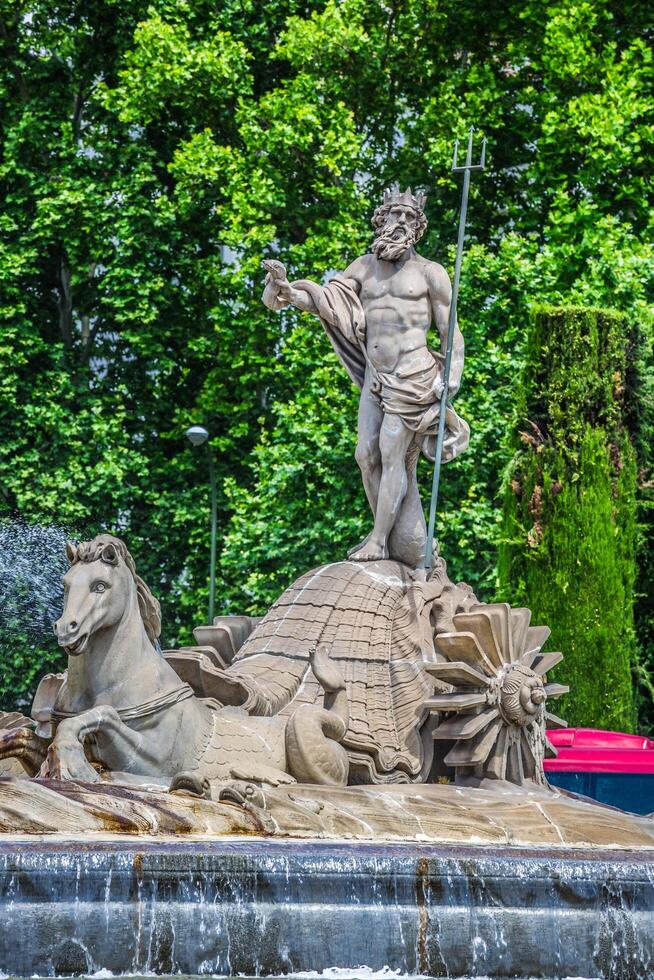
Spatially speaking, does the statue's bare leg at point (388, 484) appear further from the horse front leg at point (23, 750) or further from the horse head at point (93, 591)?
the horse front leg at point (23, 750)

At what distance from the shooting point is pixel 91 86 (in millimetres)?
26375

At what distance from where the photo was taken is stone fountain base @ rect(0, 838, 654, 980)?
692 cm

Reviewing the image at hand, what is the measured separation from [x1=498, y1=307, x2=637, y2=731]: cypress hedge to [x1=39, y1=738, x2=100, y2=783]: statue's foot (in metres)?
9.67

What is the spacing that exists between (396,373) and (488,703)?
9.29 feet

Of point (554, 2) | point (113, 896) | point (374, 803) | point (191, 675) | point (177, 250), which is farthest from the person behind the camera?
point (177, 250)

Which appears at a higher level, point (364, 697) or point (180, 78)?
point (180, 78)

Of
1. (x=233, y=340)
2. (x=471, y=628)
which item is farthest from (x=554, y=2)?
(x=471, y=628)

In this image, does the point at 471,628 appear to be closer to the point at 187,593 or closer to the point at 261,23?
the point at 187,593

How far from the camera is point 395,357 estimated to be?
39.8 feet

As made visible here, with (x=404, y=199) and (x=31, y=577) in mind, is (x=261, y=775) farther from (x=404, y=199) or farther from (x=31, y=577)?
(x=31, y=577)

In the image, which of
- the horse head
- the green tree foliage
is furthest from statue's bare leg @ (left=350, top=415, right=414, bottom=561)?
the green tree foliage

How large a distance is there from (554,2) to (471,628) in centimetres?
1546

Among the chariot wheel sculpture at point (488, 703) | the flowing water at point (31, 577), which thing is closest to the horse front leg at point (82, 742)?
the chariot wheel sculpture at point (488, 703)

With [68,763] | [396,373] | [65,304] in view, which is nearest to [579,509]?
[396,373]
